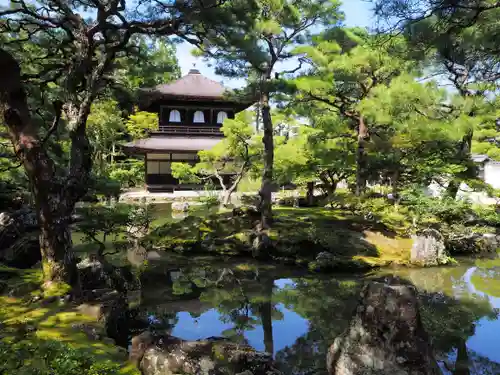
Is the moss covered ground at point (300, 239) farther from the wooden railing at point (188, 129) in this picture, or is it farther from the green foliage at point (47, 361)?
the wooden railing at point (188, 129)

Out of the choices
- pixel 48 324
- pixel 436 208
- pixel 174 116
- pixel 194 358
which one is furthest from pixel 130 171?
pixel 194 358

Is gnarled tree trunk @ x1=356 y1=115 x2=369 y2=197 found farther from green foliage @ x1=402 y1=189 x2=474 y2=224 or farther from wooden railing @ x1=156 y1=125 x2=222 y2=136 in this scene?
wooden railing @ x1=156 y1=125 x2=222 y2=136

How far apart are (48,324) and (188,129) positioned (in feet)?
71.7

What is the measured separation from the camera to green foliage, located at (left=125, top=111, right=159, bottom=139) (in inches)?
979

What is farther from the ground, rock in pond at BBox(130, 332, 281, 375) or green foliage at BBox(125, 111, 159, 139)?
green foliage at BBox(125, 111, 159, 139)

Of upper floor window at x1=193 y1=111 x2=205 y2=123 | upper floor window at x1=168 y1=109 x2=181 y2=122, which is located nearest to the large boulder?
upper floor window at x1=193 y1=111 x2=205 y2=123

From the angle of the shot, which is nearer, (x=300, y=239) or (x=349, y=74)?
(x=300, y=239)

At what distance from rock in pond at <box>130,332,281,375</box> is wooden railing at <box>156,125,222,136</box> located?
72.4ft

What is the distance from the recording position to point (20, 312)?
4852mm

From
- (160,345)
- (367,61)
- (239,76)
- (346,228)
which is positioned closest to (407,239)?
(346,228)

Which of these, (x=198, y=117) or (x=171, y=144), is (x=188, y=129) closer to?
(x=198, y=117)

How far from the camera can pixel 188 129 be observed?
25.7 meters

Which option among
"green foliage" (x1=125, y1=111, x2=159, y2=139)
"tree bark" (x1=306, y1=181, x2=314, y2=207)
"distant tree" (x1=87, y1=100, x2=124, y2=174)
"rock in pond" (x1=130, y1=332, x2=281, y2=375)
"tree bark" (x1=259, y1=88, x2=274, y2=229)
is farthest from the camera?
"green foliage" (x1=125, y1=111, x2=159, y2=139)

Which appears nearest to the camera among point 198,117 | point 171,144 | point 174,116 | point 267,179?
point 267,179
